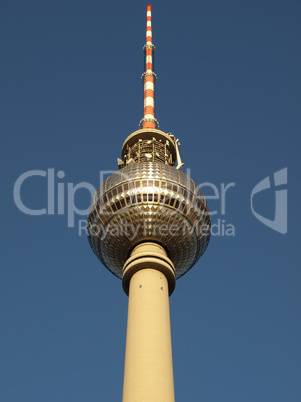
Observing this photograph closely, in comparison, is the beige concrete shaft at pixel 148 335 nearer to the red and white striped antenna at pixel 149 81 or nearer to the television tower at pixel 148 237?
the television tower at pixel 148 237

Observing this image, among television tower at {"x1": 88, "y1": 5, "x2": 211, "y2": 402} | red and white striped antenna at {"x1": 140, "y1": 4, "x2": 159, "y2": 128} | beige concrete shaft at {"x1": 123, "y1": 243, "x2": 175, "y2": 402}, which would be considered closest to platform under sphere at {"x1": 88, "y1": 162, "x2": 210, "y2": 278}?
television tower at {"x1": 88, "y1": 5, "x2": 211, "y2": 402}

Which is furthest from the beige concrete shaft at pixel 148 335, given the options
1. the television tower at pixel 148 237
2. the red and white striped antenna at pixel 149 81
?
the red and white striped antenna at pixel 149 81

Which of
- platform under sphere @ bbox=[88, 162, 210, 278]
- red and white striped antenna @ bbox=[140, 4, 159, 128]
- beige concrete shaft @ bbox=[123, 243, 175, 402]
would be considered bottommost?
beige concrete shaft @ bbox=[123, 243, 175, 402]

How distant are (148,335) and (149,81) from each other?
27865mm

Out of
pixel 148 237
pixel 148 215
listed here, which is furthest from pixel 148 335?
pixel 148 215

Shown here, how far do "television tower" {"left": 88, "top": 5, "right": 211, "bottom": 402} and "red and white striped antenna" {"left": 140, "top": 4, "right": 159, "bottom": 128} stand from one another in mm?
6355

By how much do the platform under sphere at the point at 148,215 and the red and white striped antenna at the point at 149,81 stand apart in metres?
9.78

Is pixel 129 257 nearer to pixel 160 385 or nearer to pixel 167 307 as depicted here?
pixel 167 307

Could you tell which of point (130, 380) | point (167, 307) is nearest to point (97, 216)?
point (167, 307)

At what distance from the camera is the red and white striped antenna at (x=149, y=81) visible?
5124cm

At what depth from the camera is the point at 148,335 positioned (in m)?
33.5

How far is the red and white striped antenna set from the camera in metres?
51.2

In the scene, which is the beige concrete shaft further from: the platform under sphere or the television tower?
the platform under sphere

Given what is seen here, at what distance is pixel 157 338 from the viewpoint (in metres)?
33.4
